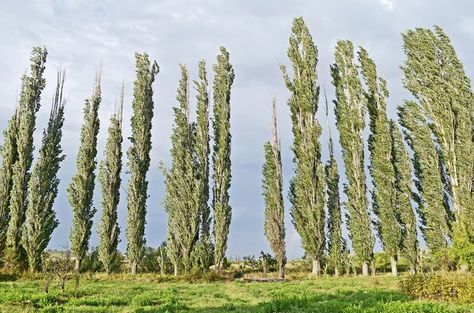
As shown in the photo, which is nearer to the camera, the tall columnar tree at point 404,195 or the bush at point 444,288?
the bush at point 444,288

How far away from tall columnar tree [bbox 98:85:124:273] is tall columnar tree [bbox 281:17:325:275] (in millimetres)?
15908

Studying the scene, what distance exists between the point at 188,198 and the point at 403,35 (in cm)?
2516

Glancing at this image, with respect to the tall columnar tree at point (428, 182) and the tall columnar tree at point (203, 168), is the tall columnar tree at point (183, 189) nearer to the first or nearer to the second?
the tall columnar tree at point (203, 168)

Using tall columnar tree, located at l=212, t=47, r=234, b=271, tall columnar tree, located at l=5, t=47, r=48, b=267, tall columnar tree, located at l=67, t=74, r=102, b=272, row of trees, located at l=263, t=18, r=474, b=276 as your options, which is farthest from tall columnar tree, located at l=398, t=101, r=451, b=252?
tall columnar tree, located at l=5, t=47, r=48, b=267

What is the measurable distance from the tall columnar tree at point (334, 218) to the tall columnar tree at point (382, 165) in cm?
333

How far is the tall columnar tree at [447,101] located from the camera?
3578 centimetres

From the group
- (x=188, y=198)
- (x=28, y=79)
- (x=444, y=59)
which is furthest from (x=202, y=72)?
(x=444, y=59)

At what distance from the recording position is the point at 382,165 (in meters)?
41.1

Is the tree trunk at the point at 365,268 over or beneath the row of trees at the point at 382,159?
beneath

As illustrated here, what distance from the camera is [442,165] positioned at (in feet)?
130

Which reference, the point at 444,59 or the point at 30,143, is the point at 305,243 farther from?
the point at 30,143

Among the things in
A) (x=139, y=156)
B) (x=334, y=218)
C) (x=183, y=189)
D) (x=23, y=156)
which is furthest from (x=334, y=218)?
(x=23, y=156)

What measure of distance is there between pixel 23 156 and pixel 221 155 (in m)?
17.4

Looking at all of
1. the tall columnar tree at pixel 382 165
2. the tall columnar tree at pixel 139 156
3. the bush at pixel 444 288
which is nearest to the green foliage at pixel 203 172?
the tall columnar tree at pixel 139 156
